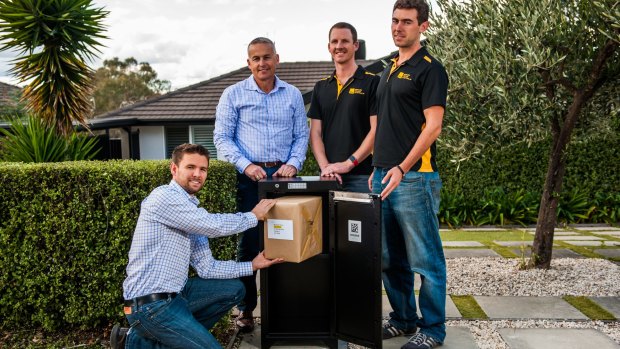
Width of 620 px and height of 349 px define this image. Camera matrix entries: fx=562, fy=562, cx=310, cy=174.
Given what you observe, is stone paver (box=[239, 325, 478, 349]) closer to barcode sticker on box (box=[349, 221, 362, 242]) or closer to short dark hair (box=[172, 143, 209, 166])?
barcode sticker on box (box=[349, 221, 362, 242])

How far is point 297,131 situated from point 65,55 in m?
5.99

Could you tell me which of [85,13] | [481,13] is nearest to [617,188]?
[481,13]

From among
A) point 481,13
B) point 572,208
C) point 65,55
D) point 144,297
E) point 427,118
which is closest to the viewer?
point 144,297

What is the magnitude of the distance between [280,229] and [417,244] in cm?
97

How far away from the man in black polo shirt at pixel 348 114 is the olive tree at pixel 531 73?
1.88m

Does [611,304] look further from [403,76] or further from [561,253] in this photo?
[403,76]

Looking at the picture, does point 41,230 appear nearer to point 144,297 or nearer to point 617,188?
point 144,297

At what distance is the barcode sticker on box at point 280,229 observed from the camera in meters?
3.50

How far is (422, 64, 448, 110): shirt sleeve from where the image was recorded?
3.65m

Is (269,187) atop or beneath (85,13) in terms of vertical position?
beneath

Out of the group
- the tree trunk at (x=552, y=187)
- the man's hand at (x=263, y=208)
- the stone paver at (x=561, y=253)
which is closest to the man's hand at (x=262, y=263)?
the man's hand at (x=263, y=208)

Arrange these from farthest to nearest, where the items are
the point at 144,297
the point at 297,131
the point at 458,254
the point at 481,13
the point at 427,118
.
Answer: the point at 458,254
the point at 481,13
the point at 297,131
the point at 427,118
the point at 144,297

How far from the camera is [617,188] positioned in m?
10.5

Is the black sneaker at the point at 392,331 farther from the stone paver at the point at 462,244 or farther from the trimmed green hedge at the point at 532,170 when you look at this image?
the trimmed green hedge at the point at 532,170
